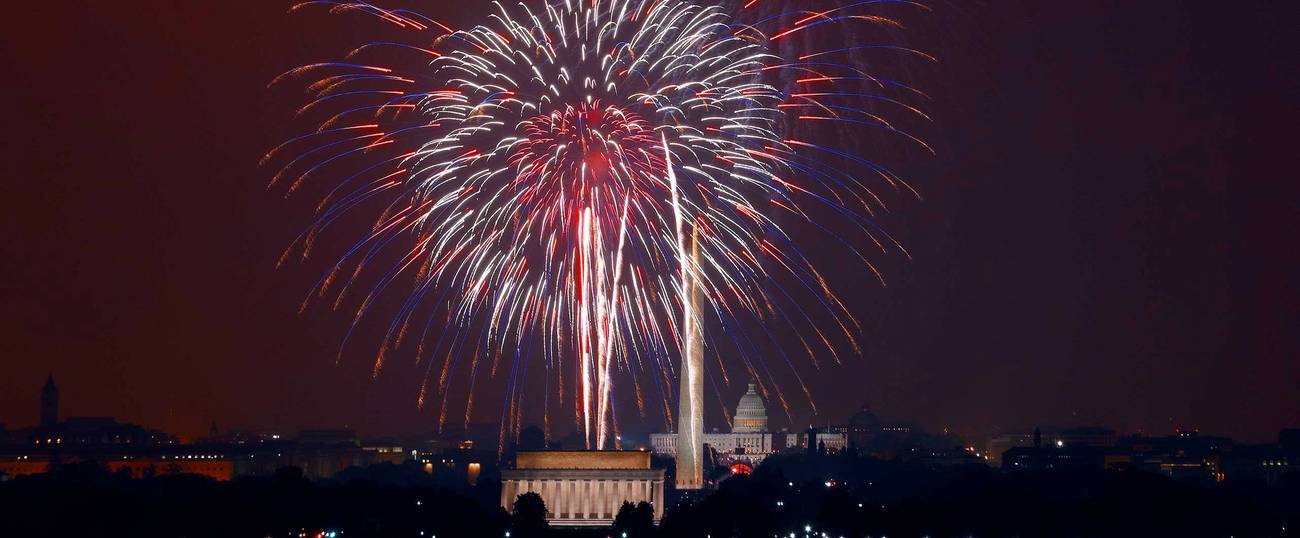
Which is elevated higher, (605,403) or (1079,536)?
(605,403)

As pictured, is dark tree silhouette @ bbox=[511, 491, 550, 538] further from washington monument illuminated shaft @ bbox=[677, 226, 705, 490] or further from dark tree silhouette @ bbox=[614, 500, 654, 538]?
washington monument illuminated shaft @ bbox=[677, 226, 705, 490]

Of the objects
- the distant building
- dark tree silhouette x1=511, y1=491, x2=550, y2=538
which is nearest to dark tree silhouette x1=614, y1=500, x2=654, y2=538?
dark tree silhouette x1=511, y1=491, x2=550, y2=538

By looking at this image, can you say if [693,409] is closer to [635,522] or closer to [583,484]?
[583,484]

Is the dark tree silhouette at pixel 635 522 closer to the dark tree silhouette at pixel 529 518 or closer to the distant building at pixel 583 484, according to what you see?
the dark tree silhouette at pixel 529 518

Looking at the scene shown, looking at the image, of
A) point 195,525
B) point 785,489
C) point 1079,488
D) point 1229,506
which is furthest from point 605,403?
point 1079,488

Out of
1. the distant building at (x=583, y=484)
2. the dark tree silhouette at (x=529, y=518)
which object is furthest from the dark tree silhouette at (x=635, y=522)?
the distant building at (x=583, y=484)

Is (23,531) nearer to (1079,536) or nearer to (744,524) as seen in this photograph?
(744,524)

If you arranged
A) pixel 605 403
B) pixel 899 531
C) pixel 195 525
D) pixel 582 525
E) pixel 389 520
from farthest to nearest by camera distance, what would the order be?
1. pixel 582 525
2. pixel 389 520
3. pixel 899 531
4. pixel 195 525
5. pixel 605 403

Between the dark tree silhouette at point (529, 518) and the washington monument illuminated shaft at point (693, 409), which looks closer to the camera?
the dark tree silhouette at point (529, 518)
